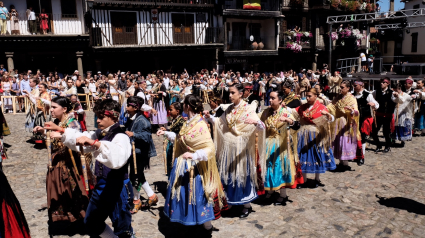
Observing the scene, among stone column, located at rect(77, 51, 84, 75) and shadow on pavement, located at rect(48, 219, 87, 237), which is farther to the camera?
stone column, located at rect(77, 51, 84, 75)

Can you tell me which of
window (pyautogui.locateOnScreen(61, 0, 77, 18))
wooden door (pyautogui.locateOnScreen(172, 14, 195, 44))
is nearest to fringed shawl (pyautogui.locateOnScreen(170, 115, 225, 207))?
window (pyautogui.locateOnScreen(61, 0, 77, 18))

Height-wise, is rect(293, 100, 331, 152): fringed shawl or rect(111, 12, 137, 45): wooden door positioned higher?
rect(111, 12, 137, 45): wooden door

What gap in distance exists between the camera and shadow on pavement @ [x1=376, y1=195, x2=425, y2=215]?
6.01 m

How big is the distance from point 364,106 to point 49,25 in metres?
20.0

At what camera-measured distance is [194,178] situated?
15.4 ft

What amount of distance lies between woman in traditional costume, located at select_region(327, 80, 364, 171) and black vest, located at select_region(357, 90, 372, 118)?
88cm

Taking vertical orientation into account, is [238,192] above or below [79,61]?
below

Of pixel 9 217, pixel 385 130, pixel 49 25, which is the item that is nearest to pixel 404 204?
pixel 385 130

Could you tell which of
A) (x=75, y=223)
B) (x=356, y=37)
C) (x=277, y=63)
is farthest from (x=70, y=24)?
(x=356, y=37)

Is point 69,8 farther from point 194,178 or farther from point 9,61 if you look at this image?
point 194,178

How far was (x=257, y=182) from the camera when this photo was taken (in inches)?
229

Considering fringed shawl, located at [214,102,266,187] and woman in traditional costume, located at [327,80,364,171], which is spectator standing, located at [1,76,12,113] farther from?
woman in traditional costume, located at [327,80,364,171]

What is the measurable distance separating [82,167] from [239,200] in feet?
7.69

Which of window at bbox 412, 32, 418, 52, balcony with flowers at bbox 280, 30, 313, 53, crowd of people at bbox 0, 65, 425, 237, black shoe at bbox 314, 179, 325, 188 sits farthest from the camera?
window at bbox 412, 32, 418, 52
